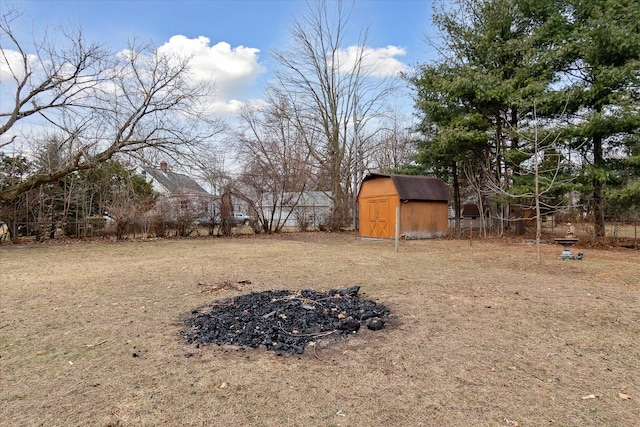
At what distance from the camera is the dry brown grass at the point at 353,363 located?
2.25 metres

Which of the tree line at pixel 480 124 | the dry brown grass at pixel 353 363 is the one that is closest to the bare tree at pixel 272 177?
the tree line at pixel 480 124

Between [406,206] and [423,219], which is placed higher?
[406,206]

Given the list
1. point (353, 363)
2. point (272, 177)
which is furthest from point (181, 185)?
point (353, 363)

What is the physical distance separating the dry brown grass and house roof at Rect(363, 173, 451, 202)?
9.98 m

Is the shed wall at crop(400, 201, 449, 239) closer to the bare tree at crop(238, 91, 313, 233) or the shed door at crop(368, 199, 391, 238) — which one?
the shed door at crop(368, 199, 391, 238)

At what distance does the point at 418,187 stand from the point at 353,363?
1437 centimetres

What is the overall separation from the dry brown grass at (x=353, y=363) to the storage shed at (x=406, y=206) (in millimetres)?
9848

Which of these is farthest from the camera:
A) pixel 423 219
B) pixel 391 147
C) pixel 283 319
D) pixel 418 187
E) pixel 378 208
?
pixel 391 147

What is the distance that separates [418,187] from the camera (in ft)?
54.1

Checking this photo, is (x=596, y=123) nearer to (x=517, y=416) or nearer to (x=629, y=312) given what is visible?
(x=629, y=312)

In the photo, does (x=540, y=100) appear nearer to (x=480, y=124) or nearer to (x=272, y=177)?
(x=480, y=124)

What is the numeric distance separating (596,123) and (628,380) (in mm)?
11673

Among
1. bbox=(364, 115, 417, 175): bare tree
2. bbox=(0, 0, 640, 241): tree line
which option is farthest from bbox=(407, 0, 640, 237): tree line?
bbox=(364, 115, 417, 175): bare tree

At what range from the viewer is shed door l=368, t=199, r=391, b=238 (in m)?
16.2
